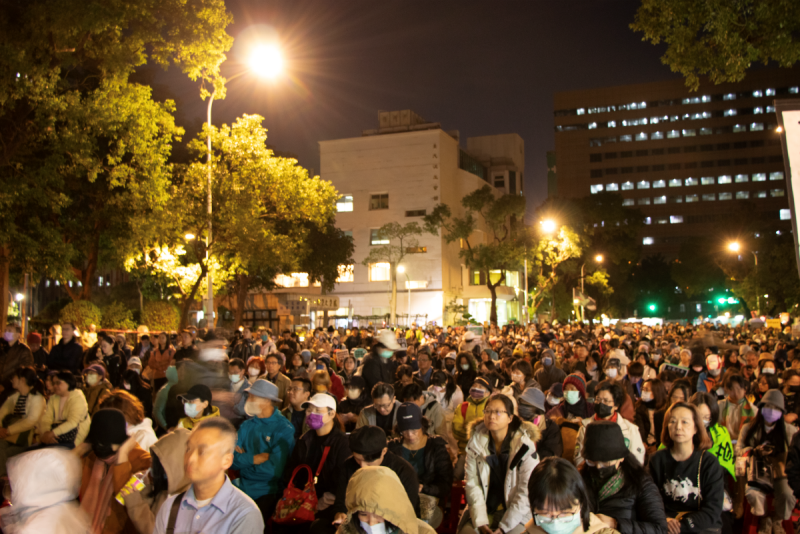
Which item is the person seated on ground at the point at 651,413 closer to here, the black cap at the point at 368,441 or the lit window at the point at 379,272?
the black cap at the point at 368,441

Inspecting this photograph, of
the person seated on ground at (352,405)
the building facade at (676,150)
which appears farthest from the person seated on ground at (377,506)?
the building facade at (676,150)

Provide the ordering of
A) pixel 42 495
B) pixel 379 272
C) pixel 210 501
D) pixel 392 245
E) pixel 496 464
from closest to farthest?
1. pixel 210 501
2. pixel 42 495
3. pixel 496 464
4. pixel 392 245
5. pixel 379 272

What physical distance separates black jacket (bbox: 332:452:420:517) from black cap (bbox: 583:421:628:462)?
1.19 meters

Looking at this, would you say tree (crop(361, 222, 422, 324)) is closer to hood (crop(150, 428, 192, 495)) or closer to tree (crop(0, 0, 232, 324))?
tree (crop(0, 0, 232, 324))

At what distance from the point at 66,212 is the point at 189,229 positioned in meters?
4.47

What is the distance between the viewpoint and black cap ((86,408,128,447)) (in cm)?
404

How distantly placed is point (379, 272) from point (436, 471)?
5686 centimetres

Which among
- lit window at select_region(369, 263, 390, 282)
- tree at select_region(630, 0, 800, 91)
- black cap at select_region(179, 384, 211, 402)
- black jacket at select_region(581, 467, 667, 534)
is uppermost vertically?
tree at select_region(630, 0, 800, 91)

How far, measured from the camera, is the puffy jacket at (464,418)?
6.92 metres

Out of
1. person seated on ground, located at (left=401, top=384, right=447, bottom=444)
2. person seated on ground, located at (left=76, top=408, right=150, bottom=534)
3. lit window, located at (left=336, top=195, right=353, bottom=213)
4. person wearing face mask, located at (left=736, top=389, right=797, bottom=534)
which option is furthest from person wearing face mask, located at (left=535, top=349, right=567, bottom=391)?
lit window, located at (left=336, top=195, right=353, bottom=213)

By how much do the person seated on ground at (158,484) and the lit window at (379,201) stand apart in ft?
195

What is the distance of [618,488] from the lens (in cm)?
382

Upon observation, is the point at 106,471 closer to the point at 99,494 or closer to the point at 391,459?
the point at 99,494

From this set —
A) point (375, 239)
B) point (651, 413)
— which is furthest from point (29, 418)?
point (375, 239)
